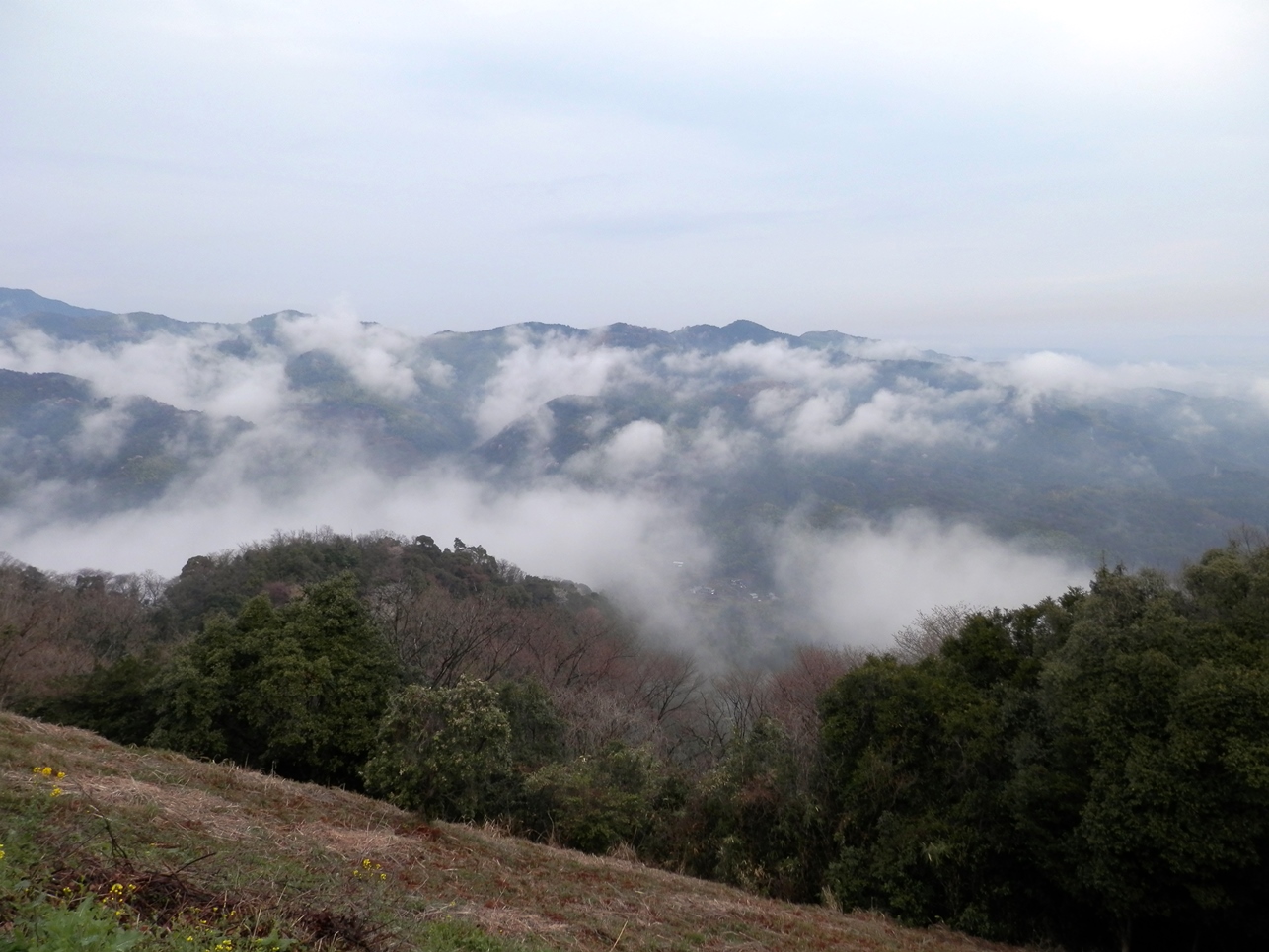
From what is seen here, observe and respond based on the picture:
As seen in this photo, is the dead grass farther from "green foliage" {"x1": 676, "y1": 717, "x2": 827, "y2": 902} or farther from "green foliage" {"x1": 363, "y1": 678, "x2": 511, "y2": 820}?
"green foliage" {"x1": 676, "y1": 717, "x2": 827, "y2": 902}

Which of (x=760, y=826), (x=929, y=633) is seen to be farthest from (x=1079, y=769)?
Result: (x=929, y=633)

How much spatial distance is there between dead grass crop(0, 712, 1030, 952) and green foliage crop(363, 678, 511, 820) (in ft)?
1.57

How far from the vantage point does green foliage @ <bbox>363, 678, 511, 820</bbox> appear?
498 inches

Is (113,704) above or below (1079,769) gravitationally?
below

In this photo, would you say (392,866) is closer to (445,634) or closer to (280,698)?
(280,698)

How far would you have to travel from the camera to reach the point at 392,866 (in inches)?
350

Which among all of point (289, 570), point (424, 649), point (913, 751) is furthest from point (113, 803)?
point (289, 570)

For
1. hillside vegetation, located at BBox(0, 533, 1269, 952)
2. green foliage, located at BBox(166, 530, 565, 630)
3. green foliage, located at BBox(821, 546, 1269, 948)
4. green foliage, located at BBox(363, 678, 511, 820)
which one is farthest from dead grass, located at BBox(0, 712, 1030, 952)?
green foliage, located at BBox(166, 530, 565, 630)

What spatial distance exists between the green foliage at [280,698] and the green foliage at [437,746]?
5.92 m

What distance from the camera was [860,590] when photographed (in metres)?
123

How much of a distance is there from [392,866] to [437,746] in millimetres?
3896

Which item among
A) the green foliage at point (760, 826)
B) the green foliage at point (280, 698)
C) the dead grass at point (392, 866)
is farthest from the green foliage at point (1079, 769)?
the green foliage at point (280, 698)

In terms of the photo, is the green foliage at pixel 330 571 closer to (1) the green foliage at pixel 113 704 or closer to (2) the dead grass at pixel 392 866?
(1) the green foliage at pixel 113 704

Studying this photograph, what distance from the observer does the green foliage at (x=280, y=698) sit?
18.5 m
